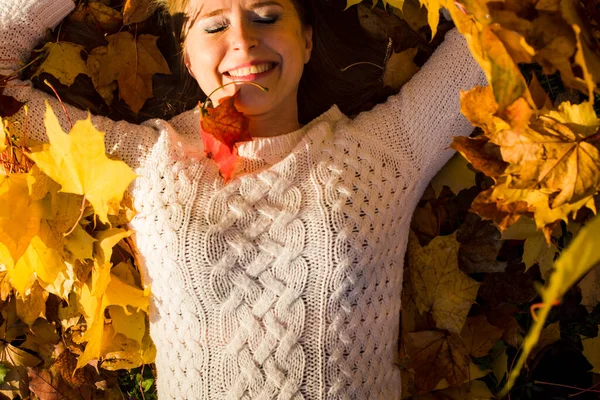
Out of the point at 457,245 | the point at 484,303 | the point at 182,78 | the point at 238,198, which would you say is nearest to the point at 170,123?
the point at 182,78

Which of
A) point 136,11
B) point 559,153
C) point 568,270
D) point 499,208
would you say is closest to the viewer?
point 568,270

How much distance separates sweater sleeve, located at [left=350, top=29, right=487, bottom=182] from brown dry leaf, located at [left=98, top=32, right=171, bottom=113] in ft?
1.76

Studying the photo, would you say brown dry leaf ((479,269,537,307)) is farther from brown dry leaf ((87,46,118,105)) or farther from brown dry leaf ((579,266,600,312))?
brown dry leaf ((87,46,118,105))

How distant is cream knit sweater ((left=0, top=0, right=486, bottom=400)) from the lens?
1.23 m

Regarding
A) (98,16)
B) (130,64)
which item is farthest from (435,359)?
(98,16)

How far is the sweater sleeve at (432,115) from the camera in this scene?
4.47ft

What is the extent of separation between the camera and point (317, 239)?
1.24 m

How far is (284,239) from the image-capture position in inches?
49.4

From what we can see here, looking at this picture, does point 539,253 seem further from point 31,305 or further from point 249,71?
point 31,305

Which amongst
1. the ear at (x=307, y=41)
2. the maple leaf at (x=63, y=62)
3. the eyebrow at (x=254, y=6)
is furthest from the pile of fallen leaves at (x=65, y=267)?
the ear at (x=307, y=41)

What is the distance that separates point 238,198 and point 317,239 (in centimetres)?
19

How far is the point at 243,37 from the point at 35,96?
0.47 meters

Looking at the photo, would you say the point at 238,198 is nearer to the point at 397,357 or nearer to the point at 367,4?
the point at 397,357

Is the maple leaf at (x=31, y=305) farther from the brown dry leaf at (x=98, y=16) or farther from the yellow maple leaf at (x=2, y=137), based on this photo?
the brown dry leaf at (x=98, y=16)
